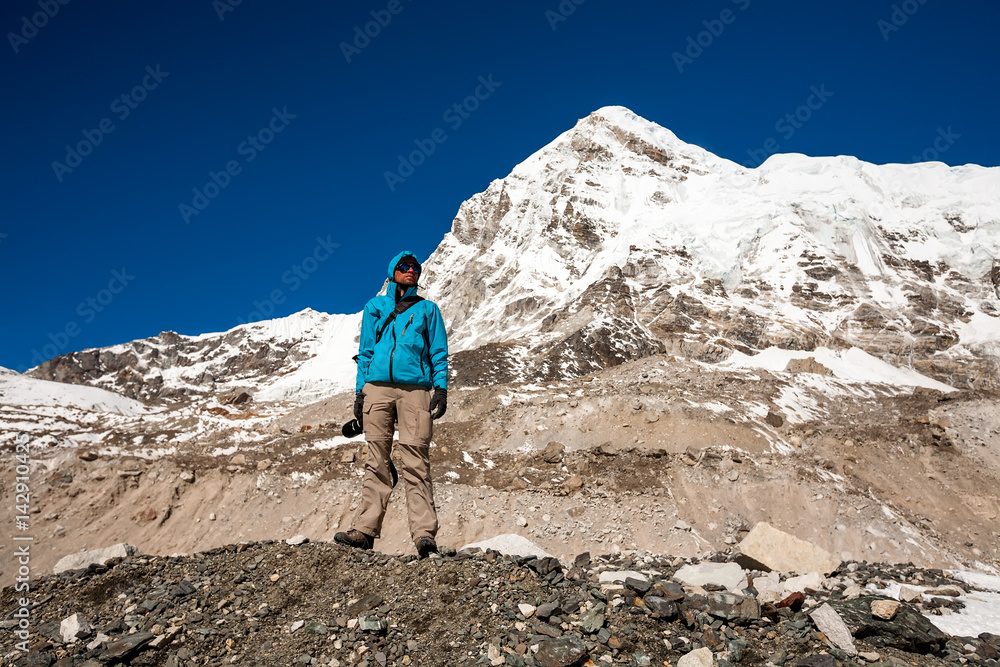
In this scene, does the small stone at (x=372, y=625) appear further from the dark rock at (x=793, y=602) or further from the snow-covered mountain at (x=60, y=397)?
the snow-covered mountain at (x=60, y=397)

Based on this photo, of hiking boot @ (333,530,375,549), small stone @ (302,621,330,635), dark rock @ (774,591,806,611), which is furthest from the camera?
hiking boot @ (333,530,375,549)

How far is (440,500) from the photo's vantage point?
13109mm

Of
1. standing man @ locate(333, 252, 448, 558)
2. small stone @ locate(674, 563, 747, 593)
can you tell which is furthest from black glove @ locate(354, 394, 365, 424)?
small stone @ locate(674, 563, 747, 593)

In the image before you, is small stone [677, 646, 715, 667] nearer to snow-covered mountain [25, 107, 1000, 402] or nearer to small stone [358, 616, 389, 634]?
small stone [358, 616, 389, 634]

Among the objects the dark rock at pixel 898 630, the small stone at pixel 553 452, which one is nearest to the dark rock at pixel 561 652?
the dark rock at pixel 898 630

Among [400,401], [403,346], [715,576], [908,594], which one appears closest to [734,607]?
[715,576]

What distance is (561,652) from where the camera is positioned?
148 inches

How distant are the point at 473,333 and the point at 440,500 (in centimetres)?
6818

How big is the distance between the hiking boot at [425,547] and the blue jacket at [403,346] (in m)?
1.63

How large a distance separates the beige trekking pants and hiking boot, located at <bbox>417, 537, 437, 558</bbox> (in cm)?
18

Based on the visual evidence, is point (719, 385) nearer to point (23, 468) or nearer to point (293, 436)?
point (293, 436)

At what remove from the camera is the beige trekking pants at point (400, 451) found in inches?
233

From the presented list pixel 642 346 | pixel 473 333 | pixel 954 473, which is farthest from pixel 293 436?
pixel 473 333

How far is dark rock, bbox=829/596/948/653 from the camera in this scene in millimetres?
3898
